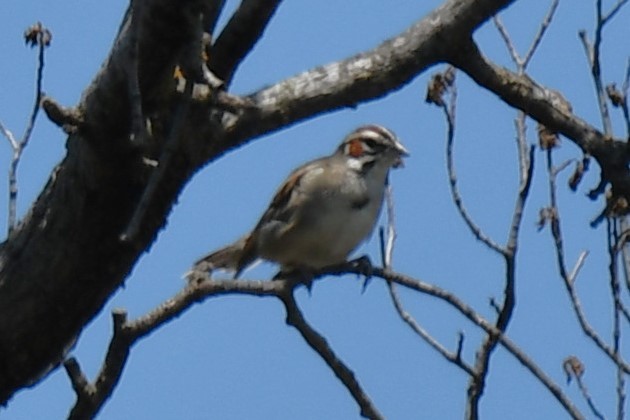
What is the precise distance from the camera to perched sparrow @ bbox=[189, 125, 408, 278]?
5930 millimetres

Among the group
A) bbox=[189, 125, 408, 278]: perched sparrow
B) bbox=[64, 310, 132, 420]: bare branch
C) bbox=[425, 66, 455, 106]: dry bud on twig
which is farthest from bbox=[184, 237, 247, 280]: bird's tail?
bbox=[64, 310, 132, 420]: bare branch

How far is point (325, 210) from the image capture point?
6.01 m

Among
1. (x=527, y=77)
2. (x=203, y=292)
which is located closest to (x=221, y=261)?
(x=527, y=77)

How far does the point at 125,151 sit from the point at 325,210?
2.78 metres

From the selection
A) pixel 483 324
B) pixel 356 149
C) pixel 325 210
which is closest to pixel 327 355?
pixel 483 324

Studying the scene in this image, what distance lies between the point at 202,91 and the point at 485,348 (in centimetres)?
97

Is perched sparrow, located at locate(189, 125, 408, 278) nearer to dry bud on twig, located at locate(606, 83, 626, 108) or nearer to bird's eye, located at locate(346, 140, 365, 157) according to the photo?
bird's eye, located at locate(346, 140, 365, 157)

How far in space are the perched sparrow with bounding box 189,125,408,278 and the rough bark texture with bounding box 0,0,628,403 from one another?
2.30 meters

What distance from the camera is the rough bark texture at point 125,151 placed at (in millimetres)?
3188

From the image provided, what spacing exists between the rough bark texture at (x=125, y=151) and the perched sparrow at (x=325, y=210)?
2301 mm

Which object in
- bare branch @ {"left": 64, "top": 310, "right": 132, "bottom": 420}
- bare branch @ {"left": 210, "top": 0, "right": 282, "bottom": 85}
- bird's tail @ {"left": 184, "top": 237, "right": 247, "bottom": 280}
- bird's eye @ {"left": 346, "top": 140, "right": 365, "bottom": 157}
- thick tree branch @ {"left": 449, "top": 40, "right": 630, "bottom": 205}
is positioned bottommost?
bare branch @ {"left": 64, "top": 310, "right": 132, "bottom": 420}

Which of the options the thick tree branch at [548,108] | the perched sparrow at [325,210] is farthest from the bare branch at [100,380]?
the perched sparrow at [325,210]

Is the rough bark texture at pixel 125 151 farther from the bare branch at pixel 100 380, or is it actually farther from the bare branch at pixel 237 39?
the bare branch at pixel 100 380

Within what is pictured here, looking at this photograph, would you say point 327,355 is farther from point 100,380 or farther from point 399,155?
point 399,155
